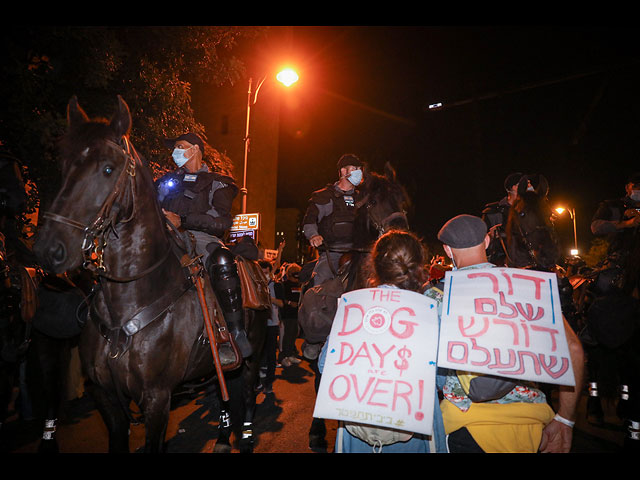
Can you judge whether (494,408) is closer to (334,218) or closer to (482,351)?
(482,351)

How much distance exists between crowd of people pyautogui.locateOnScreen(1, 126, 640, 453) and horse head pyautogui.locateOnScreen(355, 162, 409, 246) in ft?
0.68

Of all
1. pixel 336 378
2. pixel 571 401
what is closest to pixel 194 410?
pixel 336 378

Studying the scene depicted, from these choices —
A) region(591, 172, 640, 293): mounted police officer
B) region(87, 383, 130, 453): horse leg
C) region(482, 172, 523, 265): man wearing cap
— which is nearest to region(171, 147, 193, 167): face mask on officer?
region(87, 383, 130, 453): horse leg

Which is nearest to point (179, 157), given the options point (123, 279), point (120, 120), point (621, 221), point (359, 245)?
point (120, 120)

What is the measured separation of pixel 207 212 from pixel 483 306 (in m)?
3.40

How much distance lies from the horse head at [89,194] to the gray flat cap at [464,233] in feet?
8.66

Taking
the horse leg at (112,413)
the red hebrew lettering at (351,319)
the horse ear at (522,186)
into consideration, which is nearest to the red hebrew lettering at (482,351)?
the red hebrew lettering at (351,319)

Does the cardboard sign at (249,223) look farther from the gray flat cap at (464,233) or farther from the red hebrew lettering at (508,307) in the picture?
the red hebrew lettering at (508,307)

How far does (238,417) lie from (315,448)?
113 centimetres

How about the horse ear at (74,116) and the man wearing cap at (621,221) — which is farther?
the man wearing cap at (621,221)

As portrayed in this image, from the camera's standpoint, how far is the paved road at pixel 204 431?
16.8 feet

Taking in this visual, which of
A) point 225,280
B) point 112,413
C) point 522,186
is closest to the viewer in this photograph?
point 112,413

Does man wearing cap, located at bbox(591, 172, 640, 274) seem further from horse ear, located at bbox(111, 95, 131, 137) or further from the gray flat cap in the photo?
horse ear, located at bbox(111, 95, 131, 137)

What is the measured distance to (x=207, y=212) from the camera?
4621mm
